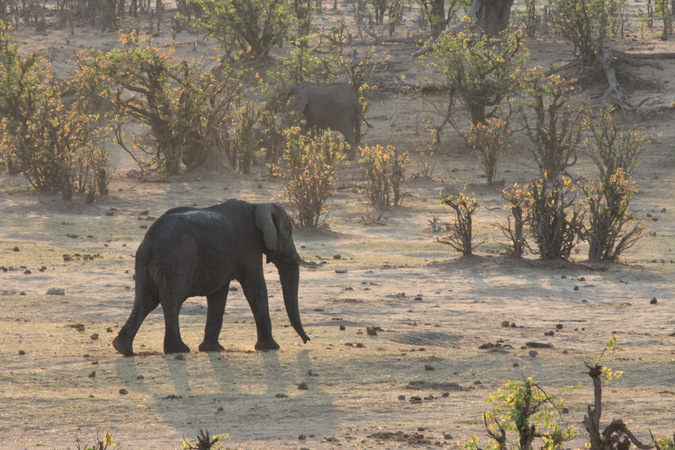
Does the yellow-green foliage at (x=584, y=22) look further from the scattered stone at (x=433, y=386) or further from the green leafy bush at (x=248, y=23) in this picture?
the scattered stone at (x=433, y=386)

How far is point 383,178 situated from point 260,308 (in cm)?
1014

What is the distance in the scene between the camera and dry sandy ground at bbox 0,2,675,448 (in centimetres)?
559

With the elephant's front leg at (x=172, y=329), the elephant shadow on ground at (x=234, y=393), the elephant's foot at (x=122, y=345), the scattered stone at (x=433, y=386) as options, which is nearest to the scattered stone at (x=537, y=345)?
the scattered stone at (x=433, y=386)

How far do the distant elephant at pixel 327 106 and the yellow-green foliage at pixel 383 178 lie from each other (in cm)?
427

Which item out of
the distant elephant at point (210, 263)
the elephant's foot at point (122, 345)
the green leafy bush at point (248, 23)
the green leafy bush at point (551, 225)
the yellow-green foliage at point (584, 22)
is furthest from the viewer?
the green leafy bush at point (248, 23)

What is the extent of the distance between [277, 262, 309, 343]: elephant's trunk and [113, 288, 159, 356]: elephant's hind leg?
106cm

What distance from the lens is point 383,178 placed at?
1780cm

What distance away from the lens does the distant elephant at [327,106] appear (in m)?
23.2

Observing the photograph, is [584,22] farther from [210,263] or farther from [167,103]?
[210,263]

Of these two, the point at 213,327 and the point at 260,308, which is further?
the point at 260,308

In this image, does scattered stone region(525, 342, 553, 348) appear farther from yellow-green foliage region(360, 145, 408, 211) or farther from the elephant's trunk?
yellow-green foliage region(360, 145, 408, 211)

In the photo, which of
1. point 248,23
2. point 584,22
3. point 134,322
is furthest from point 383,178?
point 248,23

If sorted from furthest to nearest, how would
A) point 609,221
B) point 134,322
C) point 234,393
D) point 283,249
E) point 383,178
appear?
1. point 383,178
2. point 609,221
3. point 283,249
4. point 134,322
5. point 234,393

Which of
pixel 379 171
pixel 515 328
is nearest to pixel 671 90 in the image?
pixel 379 171
